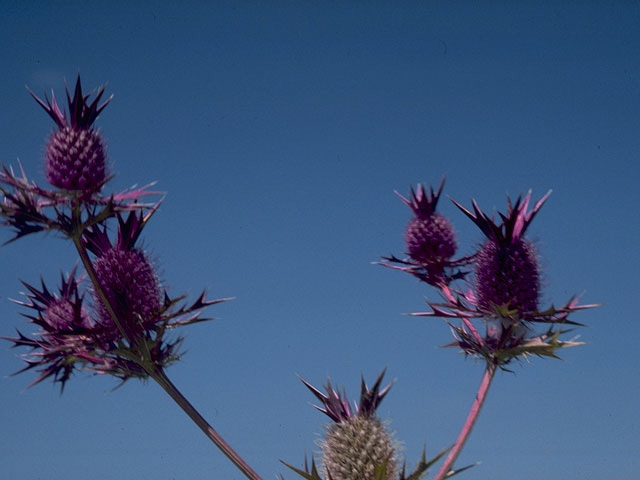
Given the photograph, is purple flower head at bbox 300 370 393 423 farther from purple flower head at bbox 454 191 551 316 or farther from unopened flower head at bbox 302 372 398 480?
purple flower head at bbox 454 191 551 316

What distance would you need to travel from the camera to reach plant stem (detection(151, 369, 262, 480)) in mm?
3656

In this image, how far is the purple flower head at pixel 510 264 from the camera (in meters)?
4.09

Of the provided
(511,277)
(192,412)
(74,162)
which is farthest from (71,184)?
(511,277)

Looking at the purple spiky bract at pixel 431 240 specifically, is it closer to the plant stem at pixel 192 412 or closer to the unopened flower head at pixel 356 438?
the unopened flower head at pixel 356 438

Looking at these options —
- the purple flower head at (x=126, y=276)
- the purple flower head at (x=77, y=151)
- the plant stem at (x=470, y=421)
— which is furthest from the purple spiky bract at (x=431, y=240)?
the purple flower head at (x=77, y=151)

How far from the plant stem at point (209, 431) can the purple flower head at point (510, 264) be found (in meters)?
1.73

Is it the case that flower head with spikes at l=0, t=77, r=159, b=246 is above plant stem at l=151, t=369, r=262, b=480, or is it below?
above

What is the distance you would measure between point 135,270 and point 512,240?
2.30 metres

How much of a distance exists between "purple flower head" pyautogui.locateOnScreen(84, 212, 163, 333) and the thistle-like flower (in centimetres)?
169

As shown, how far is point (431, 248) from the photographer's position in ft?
15.1

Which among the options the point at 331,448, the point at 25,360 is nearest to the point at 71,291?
the point at 25,360

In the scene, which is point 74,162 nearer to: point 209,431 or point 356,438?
point 209,431

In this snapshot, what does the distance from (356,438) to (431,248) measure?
4.52ft

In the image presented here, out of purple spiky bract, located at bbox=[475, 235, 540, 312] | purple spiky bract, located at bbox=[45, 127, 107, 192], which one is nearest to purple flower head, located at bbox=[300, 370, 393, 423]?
purple spiky bract, located at bbox=[475, 235, 540, 312]
